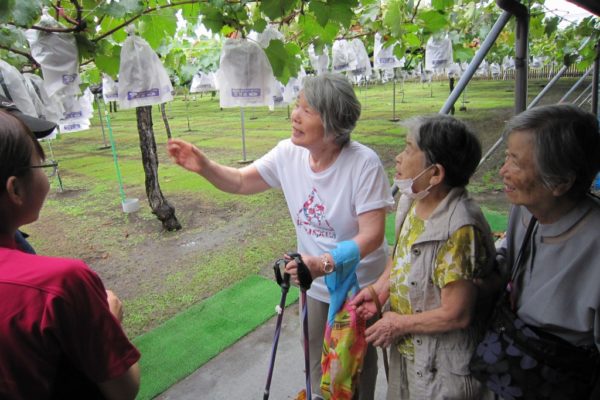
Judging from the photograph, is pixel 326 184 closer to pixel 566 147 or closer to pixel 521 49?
pixel 566 147

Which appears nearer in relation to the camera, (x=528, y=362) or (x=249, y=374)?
(x=528, y=362)

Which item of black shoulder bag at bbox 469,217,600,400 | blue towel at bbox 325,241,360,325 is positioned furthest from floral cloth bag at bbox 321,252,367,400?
black shoulder bag at bbox 469,217,600,400

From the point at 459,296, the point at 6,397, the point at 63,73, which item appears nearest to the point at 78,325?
the point at 6,397

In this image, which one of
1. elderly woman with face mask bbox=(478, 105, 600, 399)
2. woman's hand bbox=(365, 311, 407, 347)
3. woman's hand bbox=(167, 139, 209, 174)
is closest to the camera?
elderly woman with face mask bbox=(478, 105, 600, 399)

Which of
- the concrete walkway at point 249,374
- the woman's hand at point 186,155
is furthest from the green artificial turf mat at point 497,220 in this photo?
the woman's hand at point 186,155

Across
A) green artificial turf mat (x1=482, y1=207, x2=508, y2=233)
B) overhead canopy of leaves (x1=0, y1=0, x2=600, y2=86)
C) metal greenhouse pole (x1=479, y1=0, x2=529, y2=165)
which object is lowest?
green artificial turf mat (x1=482, y1=207, x2=508, y2=233)

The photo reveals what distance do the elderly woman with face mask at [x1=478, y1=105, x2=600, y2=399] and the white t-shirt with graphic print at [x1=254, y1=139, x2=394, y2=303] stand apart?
65cm

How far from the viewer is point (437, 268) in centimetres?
155

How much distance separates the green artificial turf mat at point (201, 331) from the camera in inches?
130

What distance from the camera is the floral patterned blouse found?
149cm

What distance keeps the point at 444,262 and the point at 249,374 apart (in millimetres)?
2226

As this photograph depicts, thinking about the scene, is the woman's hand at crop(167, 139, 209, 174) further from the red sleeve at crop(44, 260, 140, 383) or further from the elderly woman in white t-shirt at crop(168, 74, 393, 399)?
the red sleeve at crop(44, 260, 140, 383)

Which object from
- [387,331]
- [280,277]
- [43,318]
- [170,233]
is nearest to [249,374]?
[280,277]

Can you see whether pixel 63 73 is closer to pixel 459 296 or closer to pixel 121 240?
pixel 459 296
